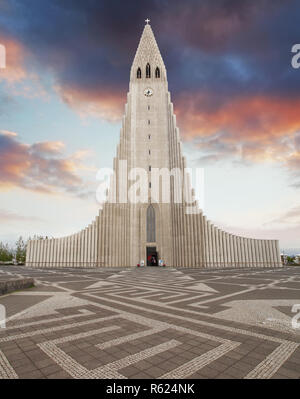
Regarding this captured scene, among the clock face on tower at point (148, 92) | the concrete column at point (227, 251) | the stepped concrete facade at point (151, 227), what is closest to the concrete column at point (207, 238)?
the stepped concrete facade at point (151, 227)

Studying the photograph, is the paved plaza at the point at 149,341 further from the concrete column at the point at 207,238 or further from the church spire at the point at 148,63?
the church spire at the point at 148,63

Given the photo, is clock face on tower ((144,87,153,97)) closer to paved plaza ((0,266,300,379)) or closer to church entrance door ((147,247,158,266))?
church entrance door ((147,247,158,266))

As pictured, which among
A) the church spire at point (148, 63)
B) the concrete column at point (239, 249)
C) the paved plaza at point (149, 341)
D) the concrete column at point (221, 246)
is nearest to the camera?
the paved plaza at point (149, 341)

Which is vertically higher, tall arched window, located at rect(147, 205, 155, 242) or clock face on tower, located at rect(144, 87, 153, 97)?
clock face on tower, located at rect(144, 87, 153, 97)

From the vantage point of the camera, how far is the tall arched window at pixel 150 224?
140 feet

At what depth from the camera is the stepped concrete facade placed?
40.9m

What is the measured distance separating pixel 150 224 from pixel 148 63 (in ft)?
119

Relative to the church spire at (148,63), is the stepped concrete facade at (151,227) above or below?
below

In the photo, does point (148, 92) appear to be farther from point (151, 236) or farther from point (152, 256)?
point (152, 256)

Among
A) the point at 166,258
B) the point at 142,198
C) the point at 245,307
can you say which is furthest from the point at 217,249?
the point at 245,307

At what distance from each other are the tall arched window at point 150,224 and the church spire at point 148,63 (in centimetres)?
2946

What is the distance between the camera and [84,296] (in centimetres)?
1091

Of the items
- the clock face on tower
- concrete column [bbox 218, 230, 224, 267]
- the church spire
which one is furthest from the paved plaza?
the church spire

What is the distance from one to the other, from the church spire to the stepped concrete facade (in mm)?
9294
